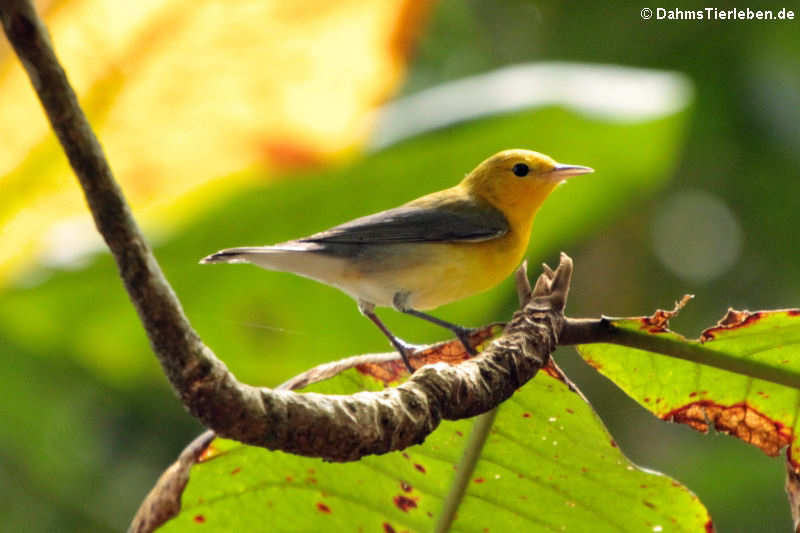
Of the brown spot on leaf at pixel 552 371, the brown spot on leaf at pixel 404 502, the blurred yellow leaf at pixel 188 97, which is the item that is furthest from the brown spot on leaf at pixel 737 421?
the blurred yellow leaf at pixel 188 97

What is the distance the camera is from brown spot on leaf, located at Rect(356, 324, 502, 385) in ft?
7.36

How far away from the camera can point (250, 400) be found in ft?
4.27

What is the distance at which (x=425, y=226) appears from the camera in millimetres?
3422

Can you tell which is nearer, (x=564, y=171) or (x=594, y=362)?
(x=594, y=362)

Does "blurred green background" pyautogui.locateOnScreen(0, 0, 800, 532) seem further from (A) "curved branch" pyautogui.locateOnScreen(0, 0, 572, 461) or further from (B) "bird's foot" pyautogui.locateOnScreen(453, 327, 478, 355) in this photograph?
(A) "curved branch" pyautogui.locateOnScreen(0, 0, 572, 461)

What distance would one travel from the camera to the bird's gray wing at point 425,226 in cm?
329

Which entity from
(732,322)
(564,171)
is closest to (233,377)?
(732,322)

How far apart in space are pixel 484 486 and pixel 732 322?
643mm

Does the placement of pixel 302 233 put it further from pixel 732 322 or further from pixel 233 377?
pixel 233 377

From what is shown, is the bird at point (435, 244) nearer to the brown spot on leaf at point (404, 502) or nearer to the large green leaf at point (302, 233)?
the large green leaf at point (302, 233)

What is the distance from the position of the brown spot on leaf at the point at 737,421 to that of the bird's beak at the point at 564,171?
726 millimetres

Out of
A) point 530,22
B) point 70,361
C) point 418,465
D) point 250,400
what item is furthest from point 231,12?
→ point 530,22

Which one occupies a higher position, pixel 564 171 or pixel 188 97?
pixel 188 97

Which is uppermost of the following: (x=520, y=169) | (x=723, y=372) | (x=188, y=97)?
(x=188, y=97)
